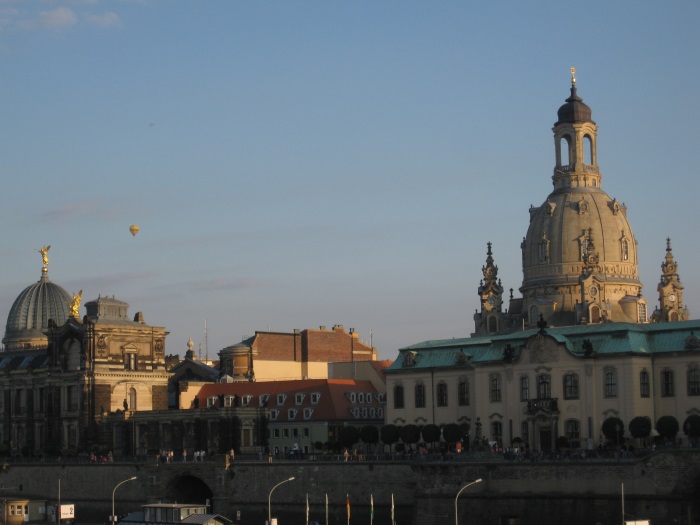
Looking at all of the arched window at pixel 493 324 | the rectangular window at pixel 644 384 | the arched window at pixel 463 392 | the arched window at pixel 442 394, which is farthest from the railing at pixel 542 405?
the arched window at pixel 493 324

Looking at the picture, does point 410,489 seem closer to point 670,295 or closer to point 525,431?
point 525,431

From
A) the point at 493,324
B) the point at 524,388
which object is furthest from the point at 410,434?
the point at 493,324

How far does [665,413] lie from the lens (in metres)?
111

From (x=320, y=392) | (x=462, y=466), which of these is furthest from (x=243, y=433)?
(x=462, y=466)

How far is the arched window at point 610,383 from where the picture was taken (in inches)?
4382

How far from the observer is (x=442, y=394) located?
125625 mm

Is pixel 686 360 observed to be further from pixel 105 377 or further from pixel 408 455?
pixel 105 377

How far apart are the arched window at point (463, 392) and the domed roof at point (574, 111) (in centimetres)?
4423

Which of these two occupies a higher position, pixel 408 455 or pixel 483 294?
pixel 483 294

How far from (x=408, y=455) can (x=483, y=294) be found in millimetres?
53149

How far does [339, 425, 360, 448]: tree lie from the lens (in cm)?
12719

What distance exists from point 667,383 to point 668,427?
236 inches

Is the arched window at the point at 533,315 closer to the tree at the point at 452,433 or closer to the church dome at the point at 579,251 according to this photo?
the church dome at the point at 579,251

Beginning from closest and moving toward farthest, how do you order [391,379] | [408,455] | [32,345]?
[408,455] → [391,379] → [32,345]
